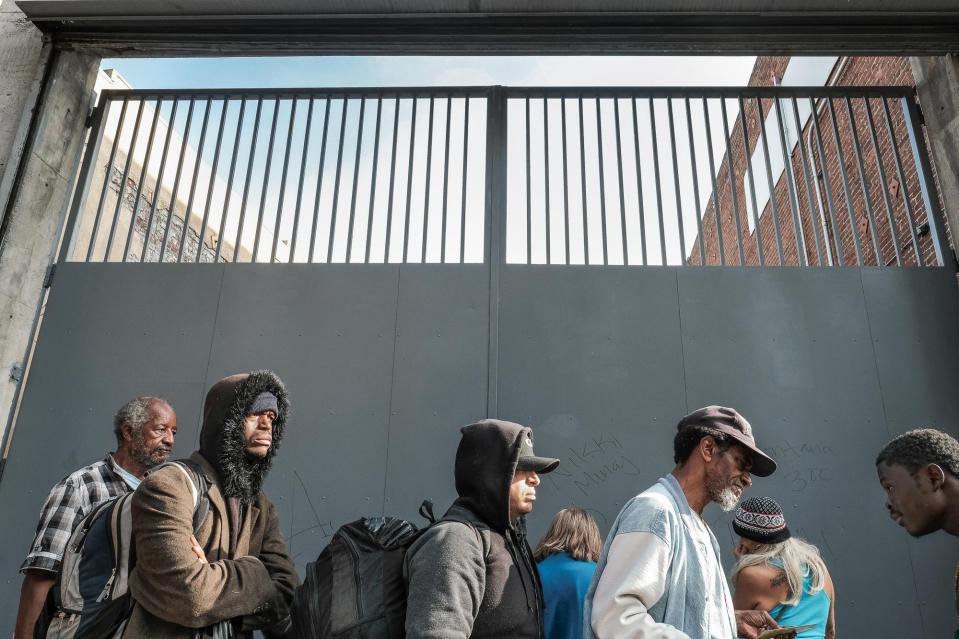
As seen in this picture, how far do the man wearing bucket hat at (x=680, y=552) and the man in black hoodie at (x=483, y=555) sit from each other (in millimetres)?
258

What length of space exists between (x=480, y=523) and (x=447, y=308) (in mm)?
2752

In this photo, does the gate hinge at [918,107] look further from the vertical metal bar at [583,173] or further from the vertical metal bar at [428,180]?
the vertical metal bar at [428,180]

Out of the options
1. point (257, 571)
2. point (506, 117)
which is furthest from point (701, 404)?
point (257, 571)

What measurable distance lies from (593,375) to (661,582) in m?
2.75

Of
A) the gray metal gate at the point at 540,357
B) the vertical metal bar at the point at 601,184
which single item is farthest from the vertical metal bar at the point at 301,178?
the vertical metal bar at the point at 601,184

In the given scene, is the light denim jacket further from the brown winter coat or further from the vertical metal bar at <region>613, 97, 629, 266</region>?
the vertical metal bar at <region>613, 97, 629, 266</region>

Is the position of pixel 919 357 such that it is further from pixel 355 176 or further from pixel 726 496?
pixel 355 176

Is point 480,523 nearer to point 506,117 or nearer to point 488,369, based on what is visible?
point 488,369

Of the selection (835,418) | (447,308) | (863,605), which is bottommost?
(863,605)

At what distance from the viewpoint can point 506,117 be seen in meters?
5.36

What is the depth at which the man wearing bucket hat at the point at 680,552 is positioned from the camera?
1.88 metres

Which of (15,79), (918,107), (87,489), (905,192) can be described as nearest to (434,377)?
(87,489)

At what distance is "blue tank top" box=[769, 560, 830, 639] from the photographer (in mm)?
2777

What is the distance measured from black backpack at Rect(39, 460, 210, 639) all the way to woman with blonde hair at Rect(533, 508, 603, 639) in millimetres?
1487
